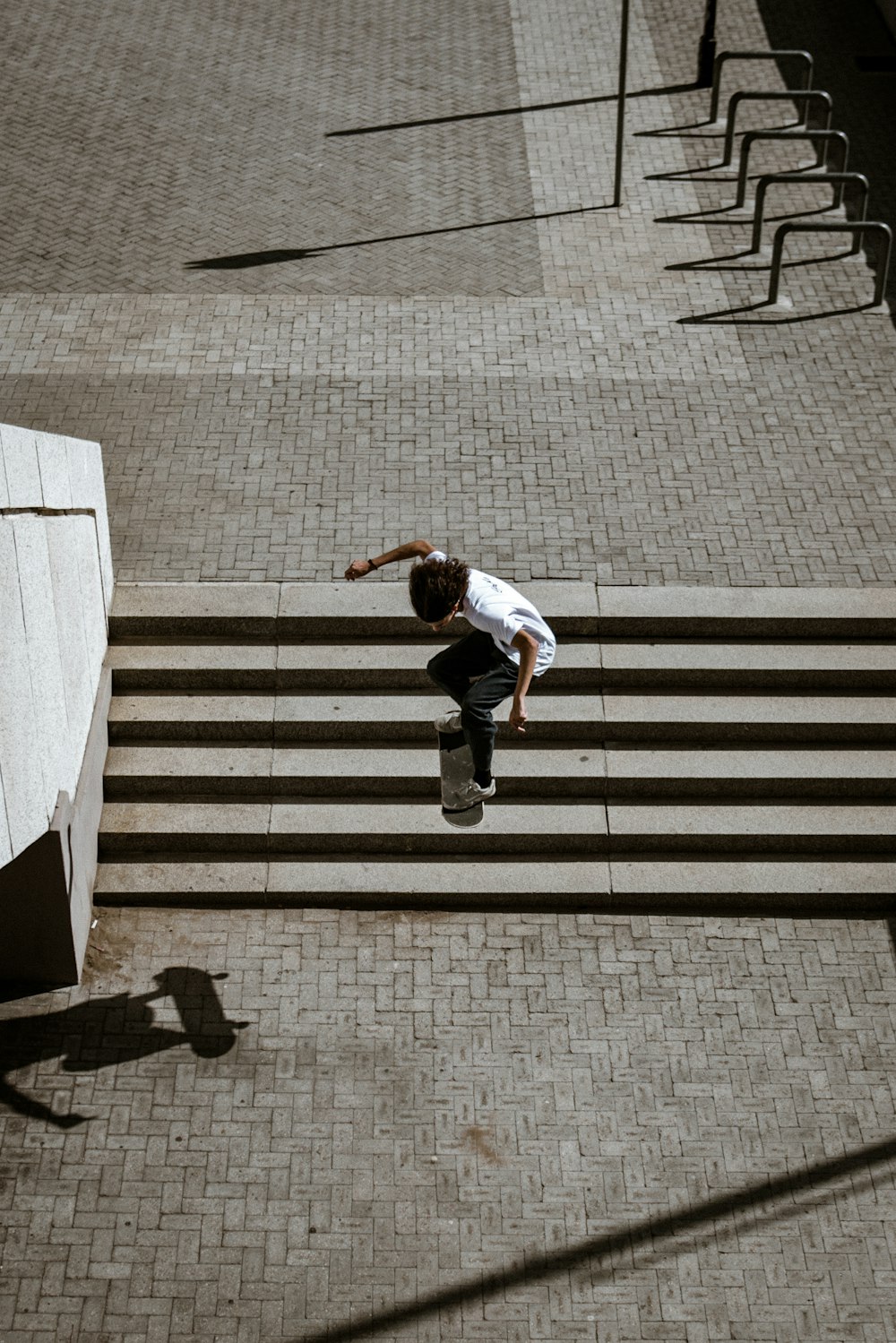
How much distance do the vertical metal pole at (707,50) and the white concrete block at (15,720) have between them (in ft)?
41.2

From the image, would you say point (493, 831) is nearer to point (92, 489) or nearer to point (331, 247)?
point (92, 489)

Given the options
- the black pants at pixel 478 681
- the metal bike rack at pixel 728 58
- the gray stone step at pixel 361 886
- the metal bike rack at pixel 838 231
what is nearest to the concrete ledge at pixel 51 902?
the gray stone step at pixel 361 886

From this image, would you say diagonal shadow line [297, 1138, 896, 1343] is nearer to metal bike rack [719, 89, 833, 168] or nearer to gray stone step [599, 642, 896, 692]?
gray stone step [599, 642, 896, 692]

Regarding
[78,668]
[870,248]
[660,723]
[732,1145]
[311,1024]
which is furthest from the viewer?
[870,248]

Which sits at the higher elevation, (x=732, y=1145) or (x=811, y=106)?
(x=811, y=106)

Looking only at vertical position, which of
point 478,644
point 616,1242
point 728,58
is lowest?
point 616,1242

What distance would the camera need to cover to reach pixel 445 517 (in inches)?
431

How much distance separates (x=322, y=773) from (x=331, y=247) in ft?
22.1

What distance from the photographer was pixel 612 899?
30.2 ft

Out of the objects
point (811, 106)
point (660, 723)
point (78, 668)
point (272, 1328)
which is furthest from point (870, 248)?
point (272, 1328)

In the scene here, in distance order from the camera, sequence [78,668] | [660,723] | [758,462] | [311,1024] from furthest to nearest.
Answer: [758,462]
[660,723]
[78,668]
[311,1024]

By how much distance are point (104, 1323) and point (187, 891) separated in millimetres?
2709

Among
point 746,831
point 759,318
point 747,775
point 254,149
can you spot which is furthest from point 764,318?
point 254,149

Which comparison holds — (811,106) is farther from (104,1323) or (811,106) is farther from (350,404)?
(104,1323)
